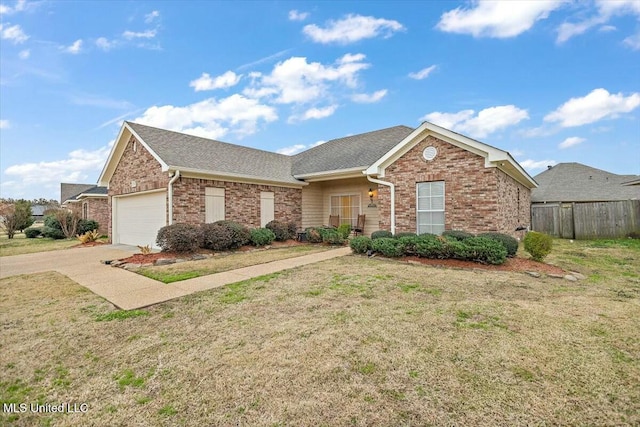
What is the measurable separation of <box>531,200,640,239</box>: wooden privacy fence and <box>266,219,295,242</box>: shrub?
13185 mm

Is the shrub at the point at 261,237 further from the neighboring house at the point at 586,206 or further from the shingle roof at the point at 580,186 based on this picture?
the shingle roof at the point at 580,186

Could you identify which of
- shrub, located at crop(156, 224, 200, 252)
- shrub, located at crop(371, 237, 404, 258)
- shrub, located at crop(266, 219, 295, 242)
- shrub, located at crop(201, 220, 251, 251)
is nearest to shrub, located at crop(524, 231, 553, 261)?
shrub, located at crop(371, 237, 404, 258)

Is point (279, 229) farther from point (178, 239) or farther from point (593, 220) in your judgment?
point (593, 220)

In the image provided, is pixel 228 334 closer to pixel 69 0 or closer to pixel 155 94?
pixel 69 0

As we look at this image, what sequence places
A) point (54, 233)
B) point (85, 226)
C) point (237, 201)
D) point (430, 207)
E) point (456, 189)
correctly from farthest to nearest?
point (85, 226) → point (54, 233) → point (237, 201) → point (430, 207) → point (456, 189)

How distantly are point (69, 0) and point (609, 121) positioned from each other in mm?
23961

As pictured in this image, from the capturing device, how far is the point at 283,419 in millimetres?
2256

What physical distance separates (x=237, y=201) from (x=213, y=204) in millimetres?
1082

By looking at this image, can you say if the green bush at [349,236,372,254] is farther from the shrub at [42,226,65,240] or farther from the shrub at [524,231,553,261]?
the shrub at [42,226,65,240]

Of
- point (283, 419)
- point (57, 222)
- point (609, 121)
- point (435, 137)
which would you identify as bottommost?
point (283, 419)

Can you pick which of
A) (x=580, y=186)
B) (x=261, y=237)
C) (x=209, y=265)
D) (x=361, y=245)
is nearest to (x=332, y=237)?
(x=261, y=237)

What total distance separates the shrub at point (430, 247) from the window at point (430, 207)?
2.14 m

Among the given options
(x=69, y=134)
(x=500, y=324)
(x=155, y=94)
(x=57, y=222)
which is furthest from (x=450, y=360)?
(x=57, y=222)

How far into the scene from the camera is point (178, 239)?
971 centimetres
